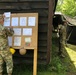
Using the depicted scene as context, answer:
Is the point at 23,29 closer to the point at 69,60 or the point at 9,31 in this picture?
the point at 9,31

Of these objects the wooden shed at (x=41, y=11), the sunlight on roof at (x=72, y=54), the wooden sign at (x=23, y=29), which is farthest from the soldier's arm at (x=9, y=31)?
the sunlight on roof at (x=72, y=54)

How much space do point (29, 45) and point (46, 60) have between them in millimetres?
1104

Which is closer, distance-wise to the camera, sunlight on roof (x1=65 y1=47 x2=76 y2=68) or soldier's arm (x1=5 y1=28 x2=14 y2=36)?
soldier's arm (x1=5 y1=28 x2=14 y2=36)

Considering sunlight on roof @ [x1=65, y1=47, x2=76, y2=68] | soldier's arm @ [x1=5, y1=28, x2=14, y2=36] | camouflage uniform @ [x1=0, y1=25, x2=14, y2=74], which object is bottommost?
sunlight on roof @ [x1=65, y1=47, x2=76, y2=68]

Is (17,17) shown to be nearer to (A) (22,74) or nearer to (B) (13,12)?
(B) (13,12)

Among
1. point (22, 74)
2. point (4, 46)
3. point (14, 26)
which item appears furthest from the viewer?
point (22, 74)

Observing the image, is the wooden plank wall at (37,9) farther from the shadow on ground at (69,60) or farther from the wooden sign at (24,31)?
the shadow on ground at (69,60)

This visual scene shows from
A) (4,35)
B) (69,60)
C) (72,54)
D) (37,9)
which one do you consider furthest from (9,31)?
(72,54)

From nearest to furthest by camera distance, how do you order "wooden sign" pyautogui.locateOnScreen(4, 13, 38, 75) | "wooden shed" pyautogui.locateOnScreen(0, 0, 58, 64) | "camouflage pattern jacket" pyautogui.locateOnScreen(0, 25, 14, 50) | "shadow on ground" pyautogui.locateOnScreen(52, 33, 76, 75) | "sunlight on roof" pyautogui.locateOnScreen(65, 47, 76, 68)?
1. "camouflage pattern jacket" pyautogui.locateOnScreen(0, 25, 14, 50)
2. "wooden sign" pyautogui.locateOnScreen(4, 13, 38, 75)
3. "wooden shed" pyautogui.locateOnScreen(0, 0, 58, 64)
4. "shadow on ground" pyautogui.locateOnScreen(52, 33, 76, 75)
5. "sunlight on roof" pyautogui.locateOnScreen(65, 47, 76, 68)

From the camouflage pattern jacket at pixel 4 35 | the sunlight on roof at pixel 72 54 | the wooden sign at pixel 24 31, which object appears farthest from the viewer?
the sunlight on roof at pixel 72 54

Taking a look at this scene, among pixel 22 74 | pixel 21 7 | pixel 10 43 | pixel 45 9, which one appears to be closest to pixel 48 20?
pixel 45 9

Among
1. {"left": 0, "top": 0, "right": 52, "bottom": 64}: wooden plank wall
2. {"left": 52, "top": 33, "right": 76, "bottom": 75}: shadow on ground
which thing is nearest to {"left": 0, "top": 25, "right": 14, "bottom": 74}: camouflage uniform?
{"left": 0, "top": 0, "right": 52, "bottom": 64}: wooden plank wall

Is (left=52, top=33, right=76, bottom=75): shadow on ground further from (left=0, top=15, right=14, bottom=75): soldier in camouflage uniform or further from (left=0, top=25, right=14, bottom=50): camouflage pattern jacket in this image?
(left=0, top=25, right=14, bottom=50): camouflage pattern jacket

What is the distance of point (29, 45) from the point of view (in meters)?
6.93
